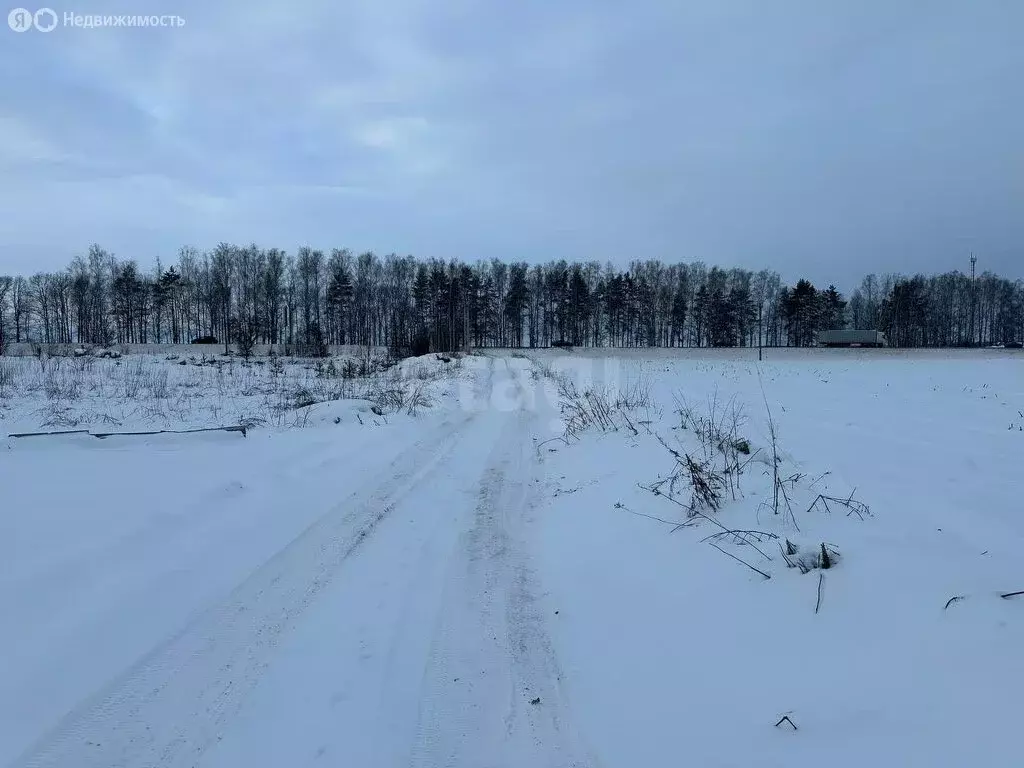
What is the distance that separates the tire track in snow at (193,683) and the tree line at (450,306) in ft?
187

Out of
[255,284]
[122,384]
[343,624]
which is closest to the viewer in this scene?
[343,624]

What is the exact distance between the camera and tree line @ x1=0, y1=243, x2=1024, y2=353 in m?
61.0

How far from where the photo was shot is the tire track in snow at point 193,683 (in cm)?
213

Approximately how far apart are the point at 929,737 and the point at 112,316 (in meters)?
78.1

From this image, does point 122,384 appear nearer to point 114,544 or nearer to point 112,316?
point 114,544

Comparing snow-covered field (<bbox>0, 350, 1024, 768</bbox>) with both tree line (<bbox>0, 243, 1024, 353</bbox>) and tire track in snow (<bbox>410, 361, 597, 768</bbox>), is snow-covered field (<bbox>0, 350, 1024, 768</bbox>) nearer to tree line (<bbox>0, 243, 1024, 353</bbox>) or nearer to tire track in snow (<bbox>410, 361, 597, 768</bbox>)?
tire track in snow (<bbox>410, 361, 597, 768</bbox>)

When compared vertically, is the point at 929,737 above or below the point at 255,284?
below

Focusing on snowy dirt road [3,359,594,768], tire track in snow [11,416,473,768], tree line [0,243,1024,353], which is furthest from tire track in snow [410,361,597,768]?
tree line [0,243,1024,353]

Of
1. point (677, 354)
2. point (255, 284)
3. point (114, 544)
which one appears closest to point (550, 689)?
point (114, 544)

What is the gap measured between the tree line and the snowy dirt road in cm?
5646

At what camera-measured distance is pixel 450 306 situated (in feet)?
208

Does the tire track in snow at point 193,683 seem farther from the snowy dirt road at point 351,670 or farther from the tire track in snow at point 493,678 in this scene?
the tire track in snow at point 493,678

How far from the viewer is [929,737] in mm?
1827

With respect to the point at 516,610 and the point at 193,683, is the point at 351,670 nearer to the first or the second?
the point at 193,683
